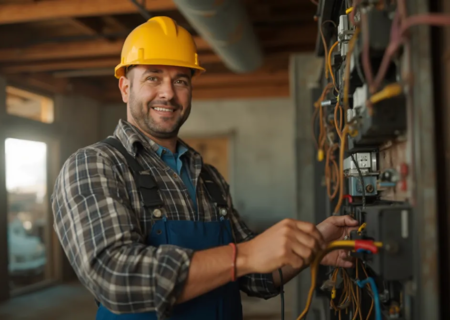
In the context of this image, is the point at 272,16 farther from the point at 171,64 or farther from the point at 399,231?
the point at 399,231

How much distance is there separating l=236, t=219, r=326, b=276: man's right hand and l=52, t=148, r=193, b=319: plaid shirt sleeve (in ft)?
0.52

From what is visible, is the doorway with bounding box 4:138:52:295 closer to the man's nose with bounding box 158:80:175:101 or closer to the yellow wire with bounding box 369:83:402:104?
the man's nose with bounding box 158:80:175:101

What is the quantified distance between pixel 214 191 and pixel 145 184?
304 millimetres

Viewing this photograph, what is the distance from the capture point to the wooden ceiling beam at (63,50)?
4027 mm

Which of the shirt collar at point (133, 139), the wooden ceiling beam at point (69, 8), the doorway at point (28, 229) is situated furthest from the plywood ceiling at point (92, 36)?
the shirt collar at point (133, 139)

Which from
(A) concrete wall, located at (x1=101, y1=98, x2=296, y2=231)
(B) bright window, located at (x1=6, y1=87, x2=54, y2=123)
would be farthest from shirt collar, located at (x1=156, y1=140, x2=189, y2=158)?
(A) concrete wall, located at (x1=101, y1=98, x2=296, y2=231)

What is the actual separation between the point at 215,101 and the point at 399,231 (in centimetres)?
610

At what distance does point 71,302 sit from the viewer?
4.77 meters

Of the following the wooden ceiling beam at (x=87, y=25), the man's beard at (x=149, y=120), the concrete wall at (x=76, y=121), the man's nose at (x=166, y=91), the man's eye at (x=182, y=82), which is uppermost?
the wooden ceiling beam at (x=87, y=25)

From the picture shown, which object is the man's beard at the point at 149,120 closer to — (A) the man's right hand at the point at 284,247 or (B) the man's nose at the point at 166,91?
(B) the man's nose at the point at 166,91

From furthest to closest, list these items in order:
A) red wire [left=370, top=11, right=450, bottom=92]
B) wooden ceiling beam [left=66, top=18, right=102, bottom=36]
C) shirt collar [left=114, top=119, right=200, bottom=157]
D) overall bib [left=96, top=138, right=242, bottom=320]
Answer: wooden ceiling beam [left=66, top=18, right=102, bottom=36] < shirt collar [left=114, top=119, right=200, bottom=157] < overall bib [left=96, top=138, right=242, bottom=320] < red wire [left=370, top=11, right=450, bottom=92]

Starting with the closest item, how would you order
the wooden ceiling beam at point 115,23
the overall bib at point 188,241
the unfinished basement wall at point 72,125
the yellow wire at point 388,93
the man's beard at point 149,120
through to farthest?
the yellow wire at point 388,93 → the overall bib at point 188,241 → the man's beard at point 149,120 → the wooden ceiling beam at point 115,23 → the unfinished basement wall at point 72,125

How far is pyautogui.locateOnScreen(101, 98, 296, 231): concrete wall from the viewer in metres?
6.72

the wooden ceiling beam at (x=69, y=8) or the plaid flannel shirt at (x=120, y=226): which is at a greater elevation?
the wooden ceiling beam at (x=69, y=8)
